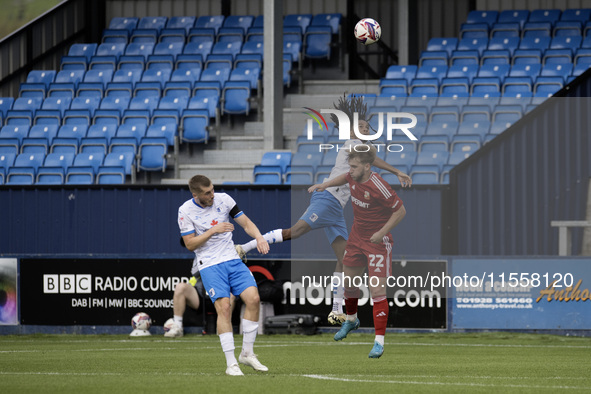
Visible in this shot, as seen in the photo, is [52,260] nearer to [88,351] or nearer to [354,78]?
[88,351]

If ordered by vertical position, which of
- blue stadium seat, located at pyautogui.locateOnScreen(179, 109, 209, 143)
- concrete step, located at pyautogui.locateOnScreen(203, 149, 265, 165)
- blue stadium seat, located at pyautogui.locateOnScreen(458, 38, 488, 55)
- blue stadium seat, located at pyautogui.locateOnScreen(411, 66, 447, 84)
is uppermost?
blue stadium seat, located at pyautogui.locateOnScreen(458, 38, 488, 55)

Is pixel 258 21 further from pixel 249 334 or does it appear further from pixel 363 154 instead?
pixel 249 334

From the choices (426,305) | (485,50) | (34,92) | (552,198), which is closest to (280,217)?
(426,305)

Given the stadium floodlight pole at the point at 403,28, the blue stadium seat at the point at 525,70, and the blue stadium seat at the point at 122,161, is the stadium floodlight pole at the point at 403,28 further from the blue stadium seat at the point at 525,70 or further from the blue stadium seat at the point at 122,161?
the blue stadium seat at the point at 122,161

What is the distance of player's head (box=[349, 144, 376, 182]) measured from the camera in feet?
40.9

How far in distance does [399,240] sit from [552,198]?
258cm

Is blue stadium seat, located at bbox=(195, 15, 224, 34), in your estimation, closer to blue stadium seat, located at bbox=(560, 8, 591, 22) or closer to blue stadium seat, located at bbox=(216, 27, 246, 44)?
blue stadium seat, located at bbox=(216, 27, 246, 44)

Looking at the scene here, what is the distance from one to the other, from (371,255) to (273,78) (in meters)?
A: 10.8

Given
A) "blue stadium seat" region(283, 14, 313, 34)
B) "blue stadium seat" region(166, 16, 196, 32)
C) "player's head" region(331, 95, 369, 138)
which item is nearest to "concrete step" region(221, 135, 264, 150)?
"blue stadium seat" region(283, 14, 313, 34)

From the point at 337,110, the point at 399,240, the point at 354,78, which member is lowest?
the point at 399,240

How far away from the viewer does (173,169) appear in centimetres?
2258

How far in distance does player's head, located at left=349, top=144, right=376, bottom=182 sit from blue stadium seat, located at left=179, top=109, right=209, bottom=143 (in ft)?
35.0

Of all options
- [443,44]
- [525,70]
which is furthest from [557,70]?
[443,44]

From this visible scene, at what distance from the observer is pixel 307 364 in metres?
11.4
